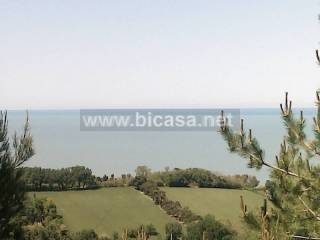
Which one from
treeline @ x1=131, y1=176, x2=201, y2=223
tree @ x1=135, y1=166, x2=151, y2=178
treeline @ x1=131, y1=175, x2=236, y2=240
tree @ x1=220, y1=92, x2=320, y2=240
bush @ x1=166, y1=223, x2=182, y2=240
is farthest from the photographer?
tree @ x1=135, y1=166, x2=151, y2=178

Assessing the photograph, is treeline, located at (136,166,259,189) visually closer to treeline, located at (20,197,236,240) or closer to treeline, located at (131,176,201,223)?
treeline, located at (131,176,201,223)

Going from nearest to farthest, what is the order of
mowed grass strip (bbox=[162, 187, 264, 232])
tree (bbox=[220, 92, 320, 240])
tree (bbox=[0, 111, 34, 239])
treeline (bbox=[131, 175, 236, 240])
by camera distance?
tree (bbox=[220, 92, 320, 240]), tree (bbox=[0, 111, 34, 239]), treeline (bbox=[131, 175, 236, 240]), mowed grass strip (bbox=[162, 187, 264, 232])

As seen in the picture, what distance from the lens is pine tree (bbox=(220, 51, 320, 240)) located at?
6.67 metres

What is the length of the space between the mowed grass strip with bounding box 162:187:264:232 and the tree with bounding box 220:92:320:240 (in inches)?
1755

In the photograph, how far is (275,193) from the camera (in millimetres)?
7109

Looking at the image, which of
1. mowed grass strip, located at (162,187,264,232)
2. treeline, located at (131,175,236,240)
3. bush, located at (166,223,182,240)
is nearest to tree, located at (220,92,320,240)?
treeline, located at (131,175,236,240)

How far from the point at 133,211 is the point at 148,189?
20.7ft

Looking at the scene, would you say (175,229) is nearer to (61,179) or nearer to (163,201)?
(163,201)

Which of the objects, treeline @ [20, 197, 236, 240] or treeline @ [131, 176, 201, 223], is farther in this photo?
treeline @ [131, 176, 201, 223]

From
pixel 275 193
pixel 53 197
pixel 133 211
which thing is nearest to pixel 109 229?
pixel 133 211

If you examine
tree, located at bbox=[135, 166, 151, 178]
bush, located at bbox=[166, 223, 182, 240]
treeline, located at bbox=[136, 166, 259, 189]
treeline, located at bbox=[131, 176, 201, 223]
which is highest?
tree, located at bbox=[135, 166, 151, 178]

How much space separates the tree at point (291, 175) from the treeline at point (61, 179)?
2090 inches

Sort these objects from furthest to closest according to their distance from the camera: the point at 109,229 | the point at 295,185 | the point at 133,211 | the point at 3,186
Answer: the point at 133,211, the point at 109,229, the point at 3,186, the point at 295,185

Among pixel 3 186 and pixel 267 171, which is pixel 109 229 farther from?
pixel 267 171
